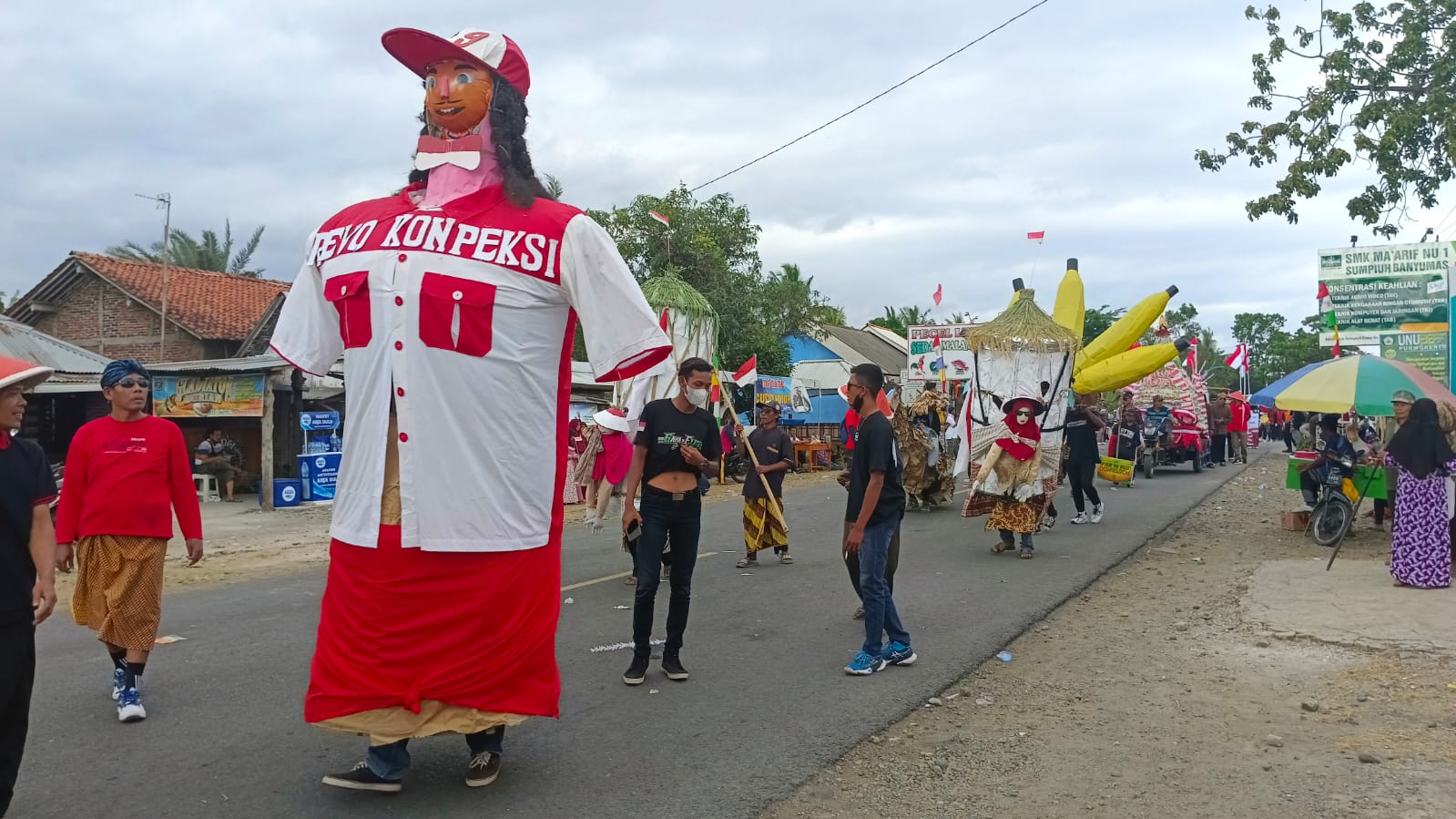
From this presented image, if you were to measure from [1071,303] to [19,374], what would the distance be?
12.1m

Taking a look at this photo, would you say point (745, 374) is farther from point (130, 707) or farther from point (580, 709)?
point (130, 707)

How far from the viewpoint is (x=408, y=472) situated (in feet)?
12.9

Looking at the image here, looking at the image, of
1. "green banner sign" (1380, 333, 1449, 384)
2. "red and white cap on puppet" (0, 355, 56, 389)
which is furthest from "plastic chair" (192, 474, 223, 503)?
"green banner sign" (1380, 333, 1449, 384)

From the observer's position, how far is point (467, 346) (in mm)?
3957

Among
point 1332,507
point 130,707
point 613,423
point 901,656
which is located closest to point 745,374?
point 613,423

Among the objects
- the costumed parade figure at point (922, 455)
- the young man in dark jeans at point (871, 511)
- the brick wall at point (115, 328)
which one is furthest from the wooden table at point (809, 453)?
the young man in dark jeans at point (871, 511)

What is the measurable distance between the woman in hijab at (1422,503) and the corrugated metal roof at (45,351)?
18784mm

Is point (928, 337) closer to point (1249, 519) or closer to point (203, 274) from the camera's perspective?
point (1249, 519)

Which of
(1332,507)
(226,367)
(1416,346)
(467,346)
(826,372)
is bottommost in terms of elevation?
(1332,507)

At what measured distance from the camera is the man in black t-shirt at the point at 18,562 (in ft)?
11.5

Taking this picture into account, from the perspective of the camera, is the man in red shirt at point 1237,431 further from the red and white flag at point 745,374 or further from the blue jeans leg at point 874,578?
the blue jeans leg at point 874,578

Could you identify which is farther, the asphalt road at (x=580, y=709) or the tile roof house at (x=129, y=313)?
the tile roof house at (x=129, y=313)

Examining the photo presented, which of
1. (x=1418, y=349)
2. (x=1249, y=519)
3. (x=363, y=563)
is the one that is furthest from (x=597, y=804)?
(x=1418, y=349)

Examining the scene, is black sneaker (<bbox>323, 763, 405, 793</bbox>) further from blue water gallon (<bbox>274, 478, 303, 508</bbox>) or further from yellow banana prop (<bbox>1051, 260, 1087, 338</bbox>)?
blue water gallon (<bbox>274, 478, 303, 508</bbox>)
